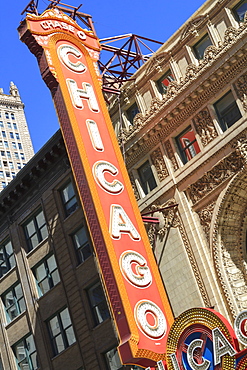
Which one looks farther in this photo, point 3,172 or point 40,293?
point 3,172

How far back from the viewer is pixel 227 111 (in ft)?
98.0

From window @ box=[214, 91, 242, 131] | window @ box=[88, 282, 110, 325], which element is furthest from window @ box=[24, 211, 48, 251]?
window @ box=[214, 91, 242, 131]

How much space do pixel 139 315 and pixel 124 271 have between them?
191 centimetres

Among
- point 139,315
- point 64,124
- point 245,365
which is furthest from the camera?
point 64,124

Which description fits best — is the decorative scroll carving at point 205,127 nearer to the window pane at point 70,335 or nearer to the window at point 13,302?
the window pane at point 70,335

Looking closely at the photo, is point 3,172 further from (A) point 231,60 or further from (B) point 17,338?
(A) point 231,60

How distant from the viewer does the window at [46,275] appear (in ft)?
124

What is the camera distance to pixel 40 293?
127ft

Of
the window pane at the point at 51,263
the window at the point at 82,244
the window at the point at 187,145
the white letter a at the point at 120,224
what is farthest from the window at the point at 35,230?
the window at the point at 187,145

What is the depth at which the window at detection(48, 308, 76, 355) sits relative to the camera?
118ft

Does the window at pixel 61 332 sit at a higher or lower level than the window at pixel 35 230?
lower

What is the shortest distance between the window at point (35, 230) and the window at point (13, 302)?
8.87 feet

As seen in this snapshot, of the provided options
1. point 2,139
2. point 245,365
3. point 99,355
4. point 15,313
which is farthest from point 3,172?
point 245,365

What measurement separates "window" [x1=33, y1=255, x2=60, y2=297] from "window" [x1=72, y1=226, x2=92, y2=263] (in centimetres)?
204
